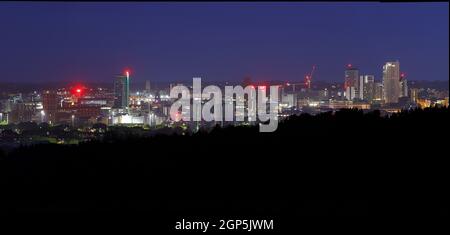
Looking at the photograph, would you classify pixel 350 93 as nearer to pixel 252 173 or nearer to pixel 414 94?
pixel 414 94

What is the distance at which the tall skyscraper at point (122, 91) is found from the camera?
11617 mm

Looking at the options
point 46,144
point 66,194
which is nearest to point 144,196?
point 66,194

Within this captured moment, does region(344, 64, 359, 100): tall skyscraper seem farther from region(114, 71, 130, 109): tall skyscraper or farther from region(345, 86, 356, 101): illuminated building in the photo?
region(114, 71, 130, 109): tall skyscraper

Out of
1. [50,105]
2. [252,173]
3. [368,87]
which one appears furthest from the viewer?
[368,87]

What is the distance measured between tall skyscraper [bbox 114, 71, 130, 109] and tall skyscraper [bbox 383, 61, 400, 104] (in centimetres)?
530

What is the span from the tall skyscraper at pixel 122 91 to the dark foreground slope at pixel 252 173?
4.32 meters

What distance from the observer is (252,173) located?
5.68m

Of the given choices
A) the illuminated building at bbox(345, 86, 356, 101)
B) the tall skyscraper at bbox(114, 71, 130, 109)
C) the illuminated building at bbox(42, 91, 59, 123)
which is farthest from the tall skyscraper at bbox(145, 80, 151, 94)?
the illuminated building at bbox(345, 86, 356, 101)

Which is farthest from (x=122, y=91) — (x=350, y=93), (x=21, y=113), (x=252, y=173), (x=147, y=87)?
(x=252, y=173)

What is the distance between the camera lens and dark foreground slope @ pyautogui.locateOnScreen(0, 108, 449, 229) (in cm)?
478

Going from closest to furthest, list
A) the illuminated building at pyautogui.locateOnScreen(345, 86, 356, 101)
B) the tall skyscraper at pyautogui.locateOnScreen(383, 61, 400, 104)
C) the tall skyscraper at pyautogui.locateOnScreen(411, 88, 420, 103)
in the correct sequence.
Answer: the tall skyscraper at pyautogui.locateOnScreen(411, 88, 420, 103) < the tall skyscraper at pyautogui.locateOnScreen(383, 61, 400, 104) < the illuminated building at pyautogui.locateOnScreen(345, 86, 356, 101)

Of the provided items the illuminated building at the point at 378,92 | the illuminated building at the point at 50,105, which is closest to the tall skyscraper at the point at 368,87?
the illuminated building at the point at 378,92

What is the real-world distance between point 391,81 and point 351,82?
36.8 inches
